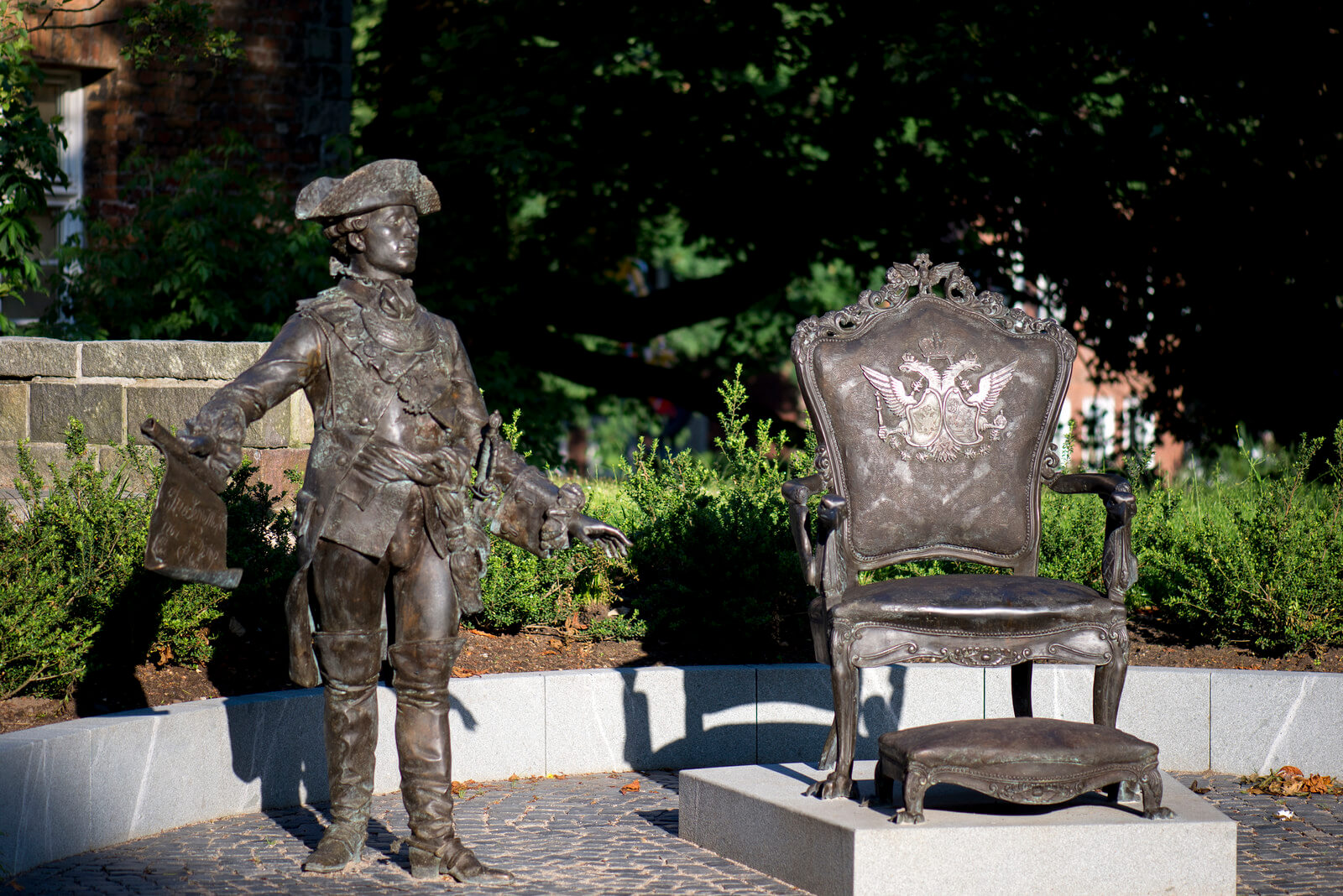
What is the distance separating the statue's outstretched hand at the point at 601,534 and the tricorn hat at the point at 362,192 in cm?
108

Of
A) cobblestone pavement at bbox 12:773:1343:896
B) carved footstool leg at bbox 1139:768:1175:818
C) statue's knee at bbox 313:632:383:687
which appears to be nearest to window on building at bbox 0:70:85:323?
cobblestone pavement at bbox 12:773:1343:896

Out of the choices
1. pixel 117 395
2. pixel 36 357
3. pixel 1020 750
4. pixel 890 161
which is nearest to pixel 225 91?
pixel 36 357

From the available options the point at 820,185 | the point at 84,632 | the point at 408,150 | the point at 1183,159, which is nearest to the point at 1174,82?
the point at 1183,159

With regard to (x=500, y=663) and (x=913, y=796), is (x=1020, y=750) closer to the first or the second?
(x=913, y=796)

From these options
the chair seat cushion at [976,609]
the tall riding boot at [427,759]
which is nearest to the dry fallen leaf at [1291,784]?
the chair seat cushion at [976,609]

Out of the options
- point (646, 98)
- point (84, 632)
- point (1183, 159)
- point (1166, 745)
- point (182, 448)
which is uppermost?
point (646, 98)

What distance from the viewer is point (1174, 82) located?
11406 mm

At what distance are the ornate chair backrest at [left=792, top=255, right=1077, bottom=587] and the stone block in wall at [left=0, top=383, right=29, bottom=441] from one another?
15.3 feet

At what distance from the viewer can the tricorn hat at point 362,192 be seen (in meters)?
4.29

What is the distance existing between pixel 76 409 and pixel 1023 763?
5529 millimetres

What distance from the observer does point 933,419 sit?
530 cm

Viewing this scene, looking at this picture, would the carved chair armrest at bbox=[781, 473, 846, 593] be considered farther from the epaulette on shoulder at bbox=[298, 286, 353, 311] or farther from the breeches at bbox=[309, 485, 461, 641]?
the epaulette on shoulder at bbox=[298, 286, 353, 311]

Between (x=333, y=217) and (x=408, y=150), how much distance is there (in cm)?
896

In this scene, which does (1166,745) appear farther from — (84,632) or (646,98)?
(646,98)
